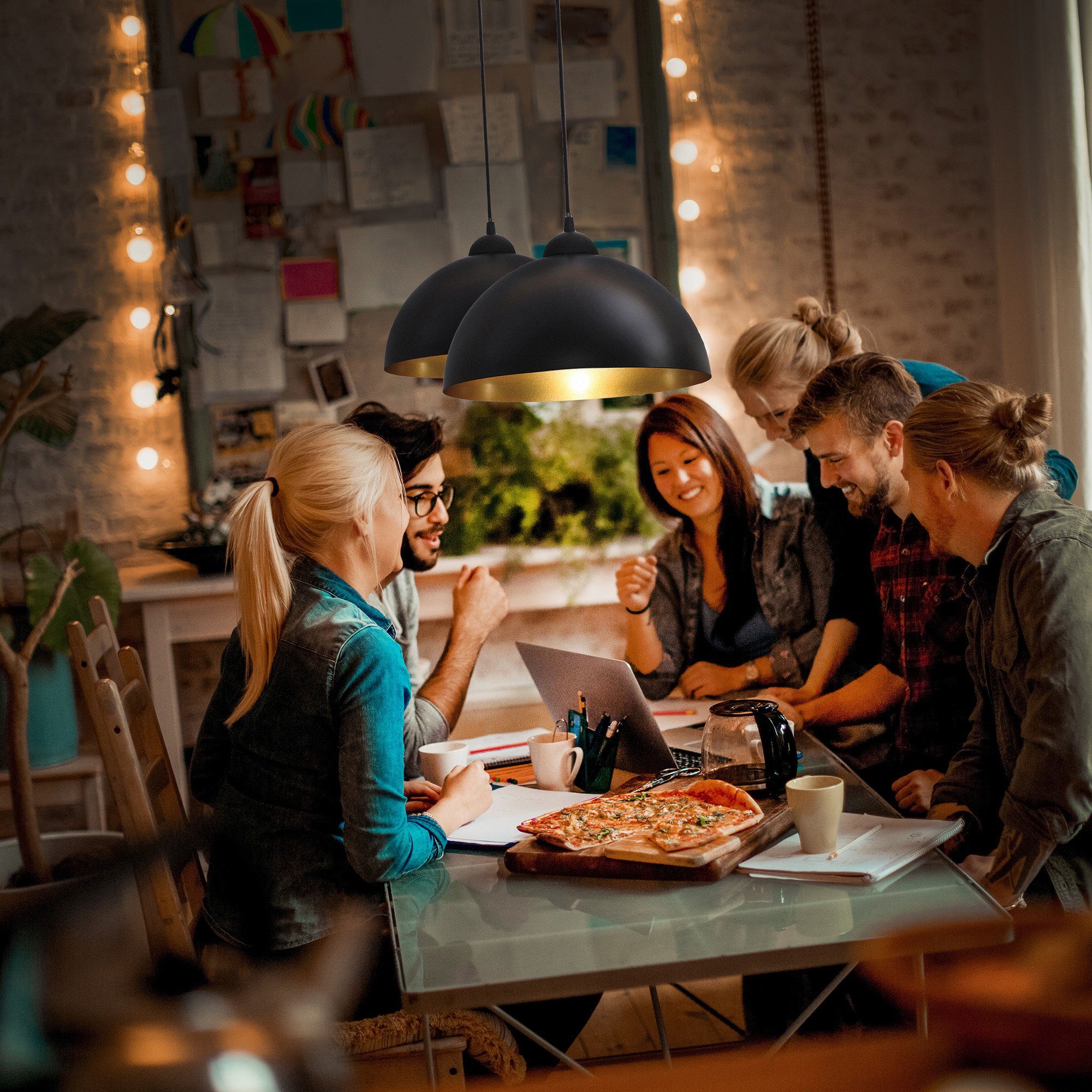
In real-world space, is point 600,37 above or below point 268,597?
above

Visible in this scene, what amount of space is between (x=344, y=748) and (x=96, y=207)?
3.46m

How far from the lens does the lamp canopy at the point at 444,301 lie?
2188mm

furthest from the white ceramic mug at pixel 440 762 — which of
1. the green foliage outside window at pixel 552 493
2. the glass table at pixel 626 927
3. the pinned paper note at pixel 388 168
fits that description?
the pinned paper note at pixel 388 168

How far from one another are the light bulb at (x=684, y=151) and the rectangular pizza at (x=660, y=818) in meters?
3.31

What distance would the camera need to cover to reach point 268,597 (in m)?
1.67

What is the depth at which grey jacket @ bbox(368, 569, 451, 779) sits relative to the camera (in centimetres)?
217

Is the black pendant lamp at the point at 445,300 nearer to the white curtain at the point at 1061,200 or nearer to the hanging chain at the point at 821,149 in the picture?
the white curtain at the point at 1061,200

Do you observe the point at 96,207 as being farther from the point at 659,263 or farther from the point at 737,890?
the point at 737,890

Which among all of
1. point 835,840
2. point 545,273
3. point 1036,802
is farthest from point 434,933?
point 545,273

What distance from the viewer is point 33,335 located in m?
3.54

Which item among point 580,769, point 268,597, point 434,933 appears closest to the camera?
point 434,933

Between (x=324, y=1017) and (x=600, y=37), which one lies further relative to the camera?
(x=600, y=37)

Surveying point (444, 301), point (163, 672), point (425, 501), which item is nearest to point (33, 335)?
point (163, 672)

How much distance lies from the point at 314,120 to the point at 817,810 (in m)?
3.69
